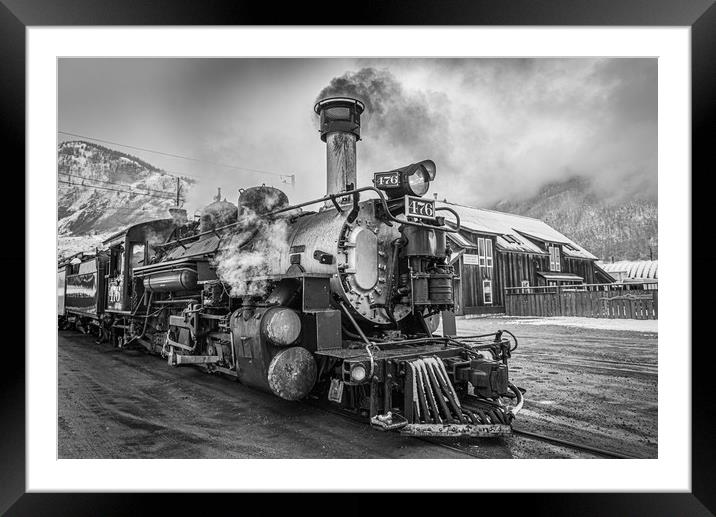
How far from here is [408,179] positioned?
4.21m

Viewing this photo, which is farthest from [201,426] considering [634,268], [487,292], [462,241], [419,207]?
[487,292]

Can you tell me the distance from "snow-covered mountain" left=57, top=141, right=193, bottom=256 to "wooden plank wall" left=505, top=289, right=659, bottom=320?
21.1 feet

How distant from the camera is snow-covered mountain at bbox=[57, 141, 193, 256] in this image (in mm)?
4305

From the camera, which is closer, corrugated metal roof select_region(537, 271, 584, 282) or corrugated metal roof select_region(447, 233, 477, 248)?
corrugated metal roof select_region(537, 271, 584, 282)

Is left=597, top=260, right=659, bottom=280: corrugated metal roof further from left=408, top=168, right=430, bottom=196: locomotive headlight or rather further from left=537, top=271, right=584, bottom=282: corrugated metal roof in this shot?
left=408, top=168, right=430, bottom=196: locomotive headlight

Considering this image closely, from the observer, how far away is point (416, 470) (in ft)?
10.7

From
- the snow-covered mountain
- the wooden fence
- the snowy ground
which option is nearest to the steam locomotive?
the snow-covered mountain

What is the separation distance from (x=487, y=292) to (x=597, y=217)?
5.58 meters

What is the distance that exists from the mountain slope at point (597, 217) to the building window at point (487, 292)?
15.6ft

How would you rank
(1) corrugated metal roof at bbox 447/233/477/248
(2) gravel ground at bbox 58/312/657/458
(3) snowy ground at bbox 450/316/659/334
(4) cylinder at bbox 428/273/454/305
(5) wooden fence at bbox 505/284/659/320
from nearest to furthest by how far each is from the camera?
1. (2) gravel ground at bbox 58/312/657/458
2. (4) cylinder at bbox 428/273/454/305
3. (3) snowy ground at bbox 450/316/659/334
4. (5) wooden fence at bbox 505/284/659/320
5. (1) corrugated metal roof at bbox 447/233/477/248

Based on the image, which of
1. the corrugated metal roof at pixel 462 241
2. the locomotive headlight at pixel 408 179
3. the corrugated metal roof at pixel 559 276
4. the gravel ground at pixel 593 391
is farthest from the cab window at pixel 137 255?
the corrugated metal roof at pixel 559 276
